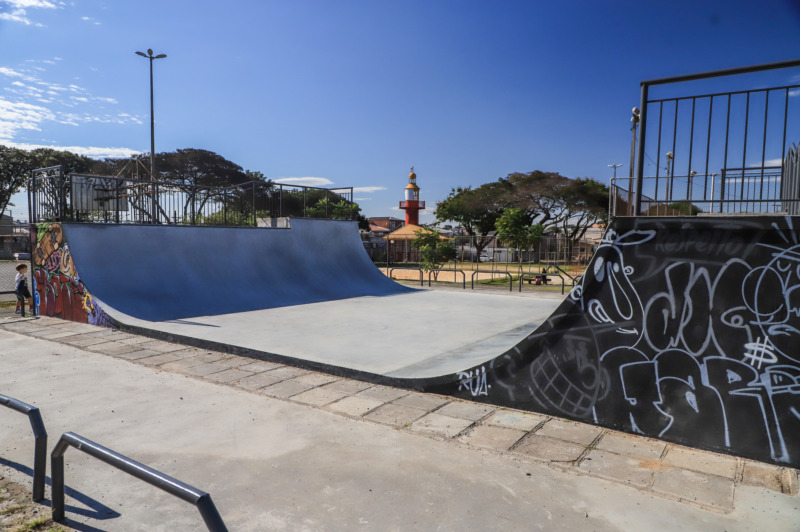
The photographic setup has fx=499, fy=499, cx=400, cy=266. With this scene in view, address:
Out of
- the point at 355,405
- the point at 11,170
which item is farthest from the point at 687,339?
the point at 11,170

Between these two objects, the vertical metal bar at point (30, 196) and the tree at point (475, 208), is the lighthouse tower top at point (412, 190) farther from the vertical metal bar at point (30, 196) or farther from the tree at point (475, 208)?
the vertical metal bar at point (30, 196)

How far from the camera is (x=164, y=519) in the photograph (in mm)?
2891

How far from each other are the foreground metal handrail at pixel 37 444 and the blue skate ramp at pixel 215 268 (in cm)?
674

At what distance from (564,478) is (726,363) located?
4.88 feet

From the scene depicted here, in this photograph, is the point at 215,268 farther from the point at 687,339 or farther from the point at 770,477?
the point at 770,477

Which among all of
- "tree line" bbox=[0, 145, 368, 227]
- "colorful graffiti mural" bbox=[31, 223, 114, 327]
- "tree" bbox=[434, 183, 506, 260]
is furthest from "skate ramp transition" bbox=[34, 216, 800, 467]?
"tree" bbox=[434, 183, 506, 260]

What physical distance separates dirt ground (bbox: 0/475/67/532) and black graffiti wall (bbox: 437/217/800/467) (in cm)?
360

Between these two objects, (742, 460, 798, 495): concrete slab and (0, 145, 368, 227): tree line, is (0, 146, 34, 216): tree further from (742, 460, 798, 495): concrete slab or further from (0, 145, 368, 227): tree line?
(742, 460, 798, 495): concrete slab

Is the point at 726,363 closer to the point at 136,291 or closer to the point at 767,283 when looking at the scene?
the point at 767,283

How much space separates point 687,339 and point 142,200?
14.8 metres

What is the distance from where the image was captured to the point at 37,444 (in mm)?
2975

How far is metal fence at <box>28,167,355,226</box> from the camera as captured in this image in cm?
1112

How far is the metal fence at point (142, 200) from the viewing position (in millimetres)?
11125

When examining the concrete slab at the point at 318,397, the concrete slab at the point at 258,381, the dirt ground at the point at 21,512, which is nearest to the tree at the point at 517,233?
the concrete slab at the point at 258,381
